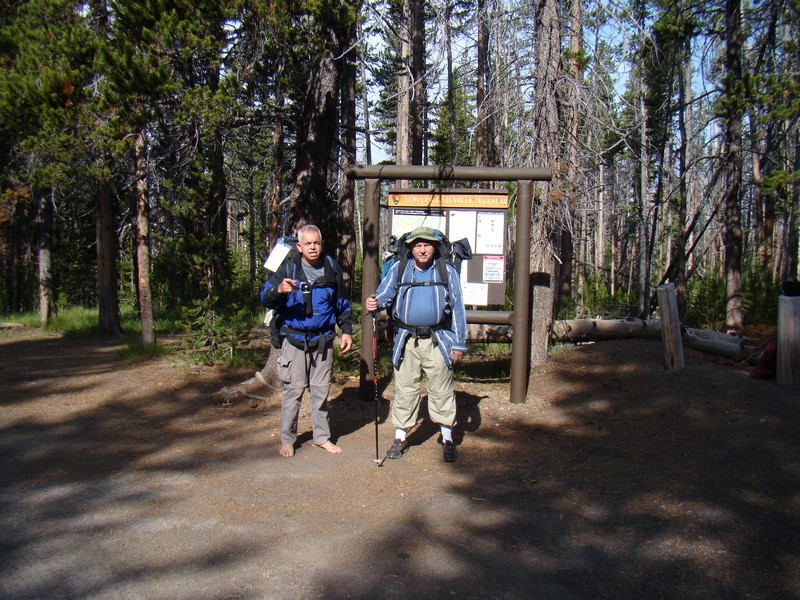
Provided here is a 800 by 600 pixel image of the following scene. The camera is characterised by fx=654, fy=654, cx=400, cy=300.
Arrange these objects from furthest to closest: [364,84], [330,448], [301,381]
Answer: [364,84], [330,448], [301,381]

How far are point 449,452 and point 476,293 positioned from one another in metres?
2.55

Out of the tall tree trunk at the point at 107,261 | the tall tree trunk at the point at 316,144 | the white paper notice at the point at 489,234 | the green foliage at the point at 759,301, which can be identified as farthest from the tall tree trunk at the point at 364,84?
the green foliage at the point at 759,301

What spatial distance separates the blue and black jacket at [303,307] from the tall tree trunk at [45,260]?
38.1 feet

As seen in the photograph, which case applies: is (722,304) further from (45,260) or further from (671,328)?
(45,260)

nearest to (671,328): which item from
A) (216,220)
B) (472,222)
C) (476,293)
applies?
(476,293)

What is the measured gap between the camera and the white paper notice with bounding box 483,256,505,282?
7918 millimetres

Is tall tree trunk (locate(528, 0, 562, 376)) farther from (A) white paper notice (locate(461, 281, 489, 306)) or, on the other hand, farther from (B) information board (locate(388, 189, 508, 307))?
(A) white paper notice (locate(461, 281, 489, 306))

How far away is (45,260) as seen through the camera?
15.4 metres

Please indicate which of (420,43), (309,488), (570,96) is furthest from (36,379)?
(420,43)

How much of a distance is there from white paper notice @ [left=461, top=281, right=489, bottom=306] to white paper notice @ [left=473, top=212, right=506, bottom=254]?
41 centimetres

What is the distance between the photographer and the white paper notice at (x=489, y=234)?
789cm

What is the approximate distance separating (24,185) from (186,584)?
13.7 m

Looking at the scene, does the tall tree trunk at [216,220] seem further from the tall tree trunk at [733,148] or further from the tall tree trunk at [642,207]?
the tall tree trunk at [733,148]

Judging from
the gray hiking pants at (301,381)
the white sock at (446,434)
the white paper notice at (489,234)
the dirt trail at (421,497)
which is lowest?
the dirt trail at (421,497)
